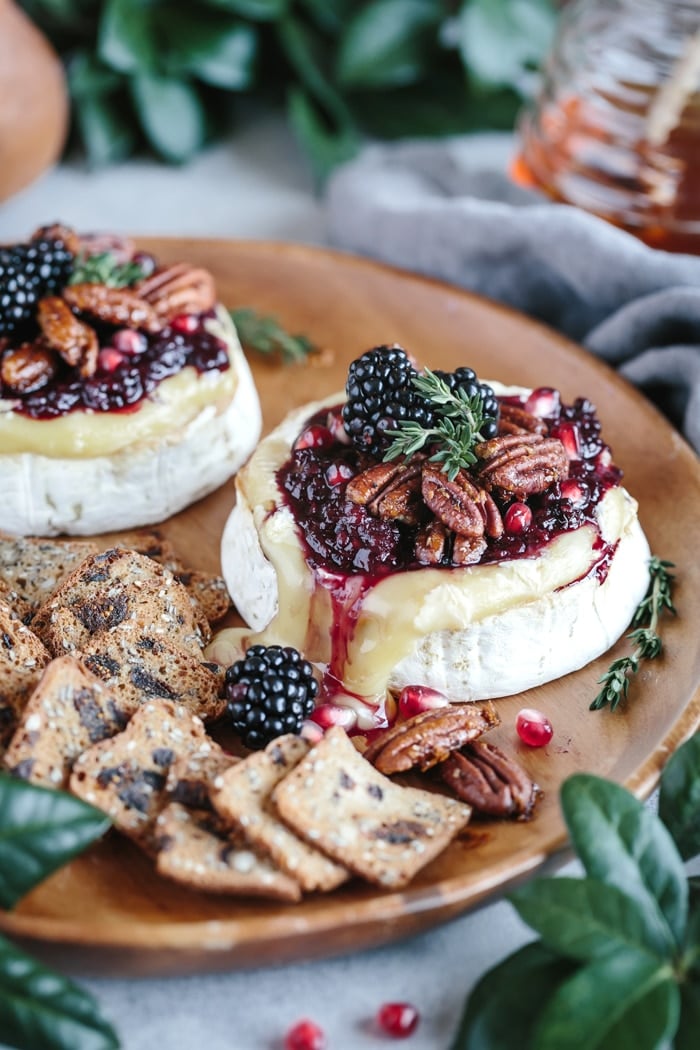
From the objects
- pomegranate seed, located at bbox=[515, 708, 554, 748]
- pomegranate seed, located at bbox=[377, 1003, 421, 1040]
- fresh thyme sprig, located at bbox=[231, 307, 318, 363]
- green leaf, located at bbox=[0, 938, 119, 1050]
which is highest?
green leaf, located at bbox=[0, 938, 119, 1050]

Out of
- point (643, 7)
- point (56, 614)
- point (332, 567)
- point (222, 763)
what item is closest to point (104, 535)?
point (56, 614)

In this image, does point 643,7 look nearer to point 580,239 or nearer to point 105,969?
point 580,239

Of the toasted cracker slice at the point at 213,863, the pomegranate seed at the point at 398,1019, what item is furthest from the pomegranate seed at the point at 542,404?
the pomegranate seed at the point at 398,1019

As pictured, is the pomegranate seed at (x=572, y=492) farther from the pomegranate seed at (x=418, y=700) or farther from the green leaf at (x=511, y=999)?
the green leaf at (x=511, y=999)

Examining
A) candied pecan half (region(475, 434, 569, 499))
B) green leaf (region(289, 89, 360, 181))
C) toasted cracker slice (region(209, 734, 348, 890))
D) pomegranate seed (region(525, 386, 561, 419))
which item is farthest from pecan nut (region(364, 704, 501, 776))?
green leaf (region(289, 89, 360, 181))

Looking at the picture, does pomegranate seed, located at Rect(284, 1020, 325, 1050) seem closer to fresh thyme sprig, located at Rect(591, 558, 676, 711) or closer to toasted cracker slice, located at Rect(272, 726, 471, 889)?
toasted cracker slice, located at Rect(272, 726, 471, 889)

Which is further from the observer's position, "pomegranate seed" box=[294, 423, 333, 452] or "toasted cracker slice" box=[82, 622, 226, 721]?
"pomegranate seed" box=[294, 423, 333, 452]
